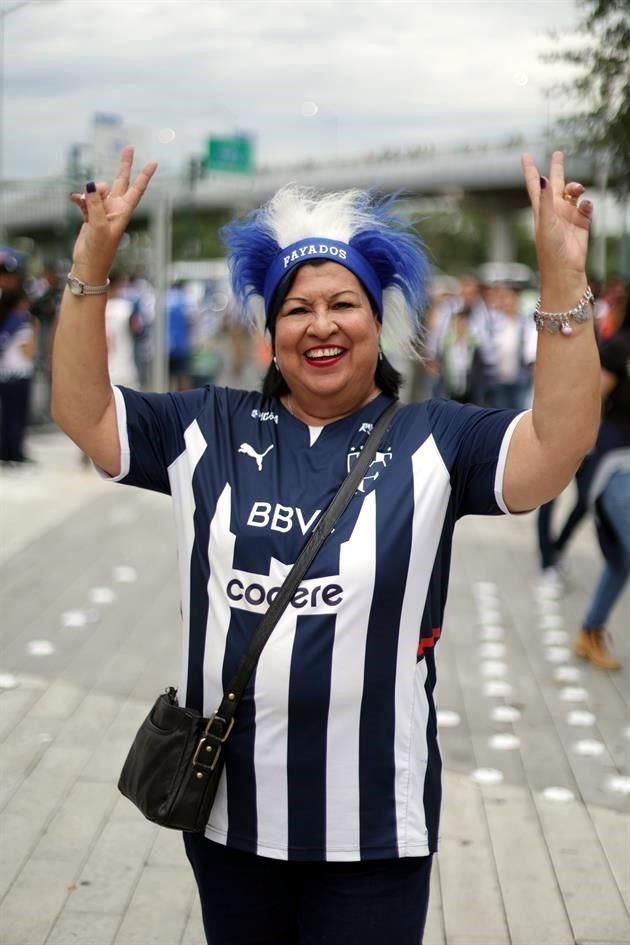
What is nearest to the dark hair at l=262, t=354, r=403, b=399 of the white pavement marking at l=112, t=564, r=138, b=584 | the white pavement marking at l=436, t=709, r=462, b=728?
the white pavement marking at l=436, t=709, r=462, b=728

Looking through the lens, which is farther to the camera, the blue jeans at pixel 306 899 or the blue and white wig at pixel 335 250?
the blue and white wig at pixel 335 250

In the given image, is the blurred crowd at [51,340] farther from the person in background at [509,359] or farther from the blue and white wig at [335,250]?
the blue and white wig at [335,250]

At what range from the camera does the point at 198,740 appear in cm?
229

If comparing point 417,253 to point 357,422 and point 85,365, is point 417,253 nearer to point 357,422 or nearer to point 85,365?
point 357,422

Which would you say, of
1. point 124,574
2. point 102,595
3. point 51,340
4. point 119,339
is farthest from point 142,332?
point 102,595

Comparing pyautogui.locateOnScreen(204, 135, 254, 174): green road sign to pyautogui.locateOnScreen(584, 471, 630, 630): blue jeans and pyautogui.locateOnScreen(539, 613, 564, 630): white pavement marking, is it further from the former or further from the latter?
pyautogui.locateOnScreen(584, 471, 630, 630): blue jeans

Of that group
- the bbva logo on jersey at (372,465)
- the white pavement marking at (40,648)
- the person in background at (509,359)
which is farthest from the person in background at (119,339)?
the bbva logo on jersey at (372,465)

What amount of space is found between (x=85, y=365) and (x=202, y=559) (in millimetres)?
411

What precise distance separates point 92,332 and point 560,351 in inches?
32.8

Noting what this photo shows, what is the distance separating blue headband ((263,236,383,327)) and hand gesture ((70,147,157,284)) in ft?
0.95

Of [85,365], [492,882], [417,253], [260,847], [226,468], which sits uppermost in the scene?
[417,253]

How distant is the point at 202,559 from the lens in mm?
2346

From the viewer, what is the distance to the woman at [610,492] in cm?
604

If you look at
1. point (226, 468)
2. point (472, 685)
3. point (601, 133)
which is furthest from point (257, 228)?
point (601, 133)
